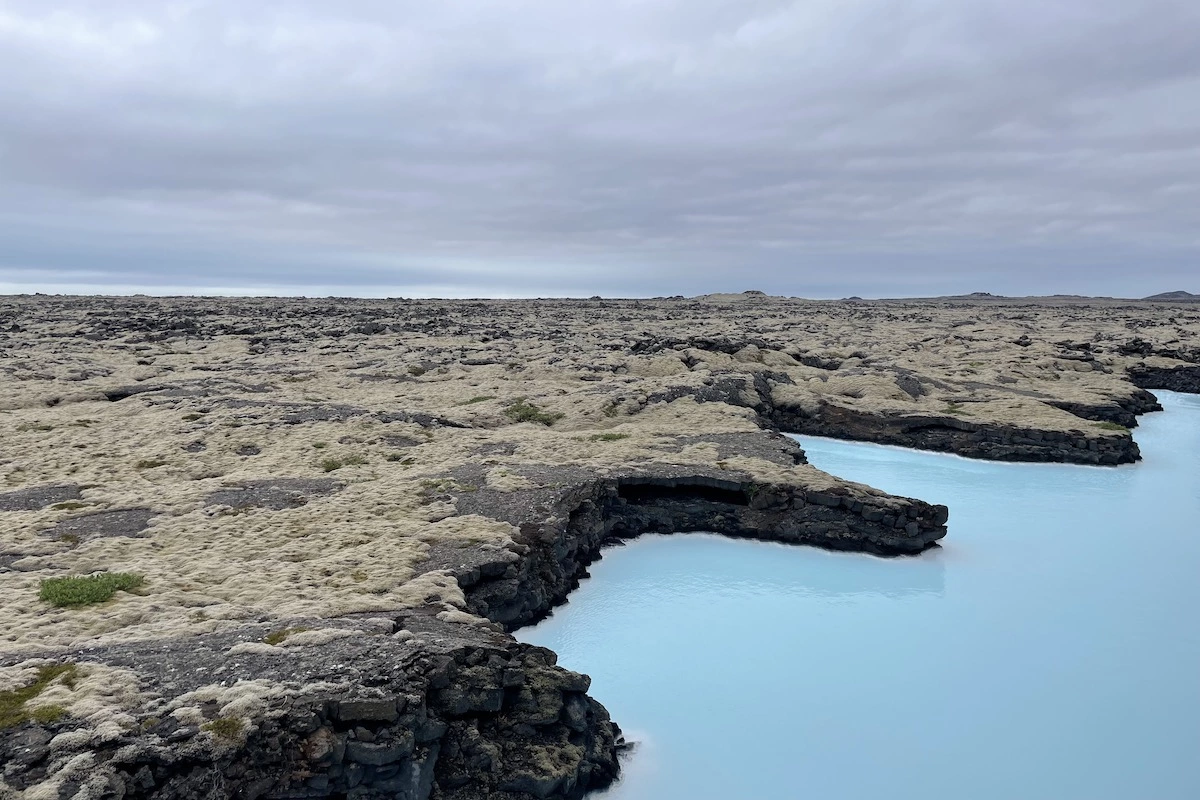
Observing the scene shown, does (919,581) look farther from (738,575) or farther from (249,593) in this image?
(249,593)

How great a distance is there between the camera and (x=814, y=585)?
889 inches

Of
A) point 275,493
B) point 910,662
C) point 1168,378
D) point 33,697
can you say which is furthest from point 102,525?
point 1168,378

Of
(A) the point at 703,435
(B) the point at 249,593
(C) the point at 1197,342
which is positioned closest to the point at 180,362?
(A) the point at 703,435

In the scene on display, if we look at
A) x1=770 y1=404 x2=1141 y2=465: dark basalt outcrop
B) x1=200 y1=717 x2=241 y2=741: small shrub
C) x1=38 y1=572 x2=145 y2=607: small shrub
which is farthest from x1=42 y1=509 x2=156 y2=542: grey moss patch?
x1=770 y1=404 x2=1141 y2=465: dark basalt outcrop

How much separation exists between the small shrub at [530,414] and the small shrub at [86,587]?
22136 millimetres

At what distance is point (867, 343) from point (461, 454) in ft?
189

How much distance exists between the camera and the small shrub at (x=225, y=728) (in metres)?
10.6

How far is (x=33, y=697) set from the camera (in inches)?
442

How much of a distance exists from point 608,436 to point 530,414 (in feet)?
22.9

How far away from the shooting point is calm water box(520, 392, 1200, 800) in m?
14.1

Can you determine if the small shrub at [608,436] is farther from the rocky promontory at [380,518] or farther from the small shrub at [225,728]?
the small shrub at [225,728]

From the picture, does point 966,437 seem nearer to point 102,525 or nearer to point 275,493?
point 275,493

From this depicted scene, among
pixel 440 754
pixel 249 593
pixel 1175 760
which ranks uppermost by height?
pixel 249 593

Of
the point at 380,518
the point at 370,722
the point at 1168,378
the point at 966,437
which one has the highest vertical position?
the point at 380,518
